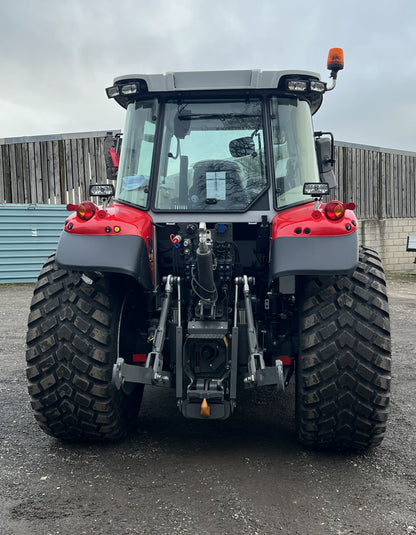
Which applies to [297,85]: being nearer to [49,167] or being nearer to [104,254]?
[104,254]

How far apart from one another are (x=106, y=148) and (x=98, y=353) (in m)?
1.98

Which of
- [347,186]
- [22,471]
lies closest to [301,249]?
[22,471]

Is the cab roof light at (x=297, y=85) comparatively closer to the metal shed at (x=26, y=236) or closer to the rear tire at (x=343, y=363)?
the rear tire at (x=343, y=363)

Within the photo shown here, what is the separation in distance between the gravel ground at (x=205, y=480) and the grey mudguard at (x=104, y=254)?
3.77ft

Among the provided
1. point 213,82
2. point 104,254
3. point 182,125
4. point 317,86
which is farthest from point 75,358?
point 317,86

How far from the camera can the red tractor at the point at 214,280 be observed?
136 inches

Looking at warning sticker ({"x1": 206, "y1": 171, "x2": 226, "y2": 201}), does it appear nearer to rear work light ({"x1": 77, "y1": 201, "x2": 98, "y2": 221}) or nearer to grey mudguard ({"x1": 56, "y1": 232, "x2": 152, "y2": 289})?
grey mudguard ({"x1": 56, "y1": 232, "x2": 152, "y2": 289})

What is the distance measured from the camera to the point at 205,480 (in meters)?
3.29

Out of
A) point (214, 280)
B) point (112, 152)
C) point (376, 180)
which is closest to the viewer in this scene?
point (214, 280)

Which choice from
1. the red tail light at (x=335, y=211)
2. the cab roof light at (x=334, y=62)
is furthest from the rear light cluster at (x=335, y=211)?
the cab roof light at (x=334, y=62)

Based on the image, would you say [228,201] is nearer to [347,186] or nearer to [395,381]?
[395,381]

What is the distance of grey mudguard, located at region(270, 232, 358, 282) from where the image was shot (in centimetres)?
335

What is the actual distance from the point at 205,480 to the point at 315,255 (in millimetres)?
1438

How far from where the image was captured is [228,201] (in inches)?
155
